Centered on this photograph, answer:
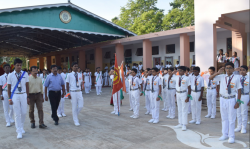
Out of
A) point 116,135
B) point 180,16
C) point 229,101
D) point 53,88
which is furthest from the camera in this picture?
point 180,16

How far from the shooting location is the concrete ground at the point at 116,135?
4.55m

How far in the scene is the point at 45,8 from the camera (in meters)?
14.7

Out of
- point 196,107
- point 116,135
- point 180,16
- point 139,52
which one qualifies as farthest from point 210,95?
point 180,16

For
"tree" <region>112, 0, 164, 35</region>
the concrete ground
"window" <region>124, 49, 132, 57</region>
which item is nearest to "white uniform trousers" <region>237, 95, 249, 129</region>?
the concrete ground

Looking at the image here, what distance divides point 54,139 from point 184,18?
75.1ft

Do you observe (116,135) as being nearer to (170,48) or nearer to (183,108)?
(183,108)

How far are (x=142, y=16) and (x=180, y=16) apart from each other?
606cm

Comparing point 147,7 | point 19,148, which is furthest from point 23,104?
point 147,7

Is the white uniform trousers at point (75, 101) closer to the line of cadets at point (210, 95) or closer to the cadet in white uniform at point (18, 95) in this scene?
the cadet in white uniform at point (18, 95)

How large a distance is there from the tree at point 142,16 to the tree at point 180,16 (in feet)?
4.96

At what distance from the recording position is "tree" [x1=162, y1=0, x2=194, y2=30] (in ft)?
78.9

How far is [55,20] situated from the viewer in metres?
15.2

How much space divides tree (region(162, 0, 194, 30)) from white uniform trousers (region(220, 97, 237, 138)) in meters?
20.3

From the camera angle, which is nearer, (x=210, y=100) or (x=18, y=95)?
(x=18, y=95)
